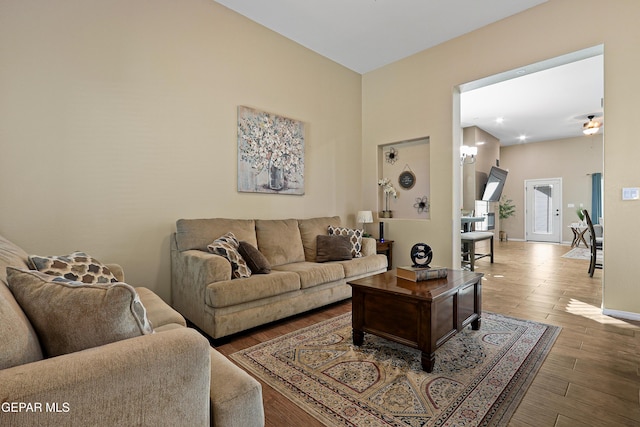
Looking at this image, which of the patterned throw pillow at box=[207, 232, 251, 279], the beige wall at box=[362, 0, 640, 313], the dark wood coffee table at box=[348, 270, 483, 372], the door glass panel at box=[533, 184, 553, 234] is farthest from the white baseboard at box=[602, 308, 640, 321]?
the door glass panel at box=[533, 184, 553, 234]

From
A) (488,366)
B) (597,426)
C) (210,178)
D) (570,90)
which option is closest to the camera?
(597,426)

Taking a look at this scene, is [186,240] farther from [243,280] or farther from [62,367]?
[62,367]

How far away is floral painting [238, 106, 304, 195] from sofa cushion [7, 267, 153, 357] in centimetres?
280

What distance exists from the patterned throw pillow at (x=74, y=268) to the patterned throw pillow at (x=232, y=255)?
831 millimetres

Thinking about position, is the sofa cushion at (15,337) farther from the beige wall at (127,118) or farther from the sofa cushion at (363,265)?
the sofa cushion at (363,265)

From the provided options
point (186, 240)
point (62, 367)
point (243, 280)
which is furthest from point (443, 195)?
point (62, 367)

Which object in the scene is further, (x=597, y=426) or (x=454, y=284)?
(x=454, y=284)

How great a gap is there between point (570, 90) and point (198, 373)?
295 inches

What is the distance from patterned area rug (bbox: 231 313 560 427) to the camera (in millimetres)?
1643

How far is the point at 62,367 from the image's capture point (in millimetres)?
765

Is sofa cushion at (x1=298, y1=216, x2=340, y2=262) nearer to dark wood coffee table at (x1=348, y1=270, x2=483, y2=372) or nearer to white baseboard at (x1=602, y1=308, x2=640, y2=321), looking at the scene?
dark wood coffee table at (x1=348, y1=270, x2=483, y2=372)

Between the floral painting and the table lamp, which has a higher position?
the floral painting

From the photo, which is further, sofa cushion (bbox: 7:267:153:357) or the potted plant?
the potted plant

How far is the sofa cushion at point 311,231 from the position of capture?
12.8 ft
